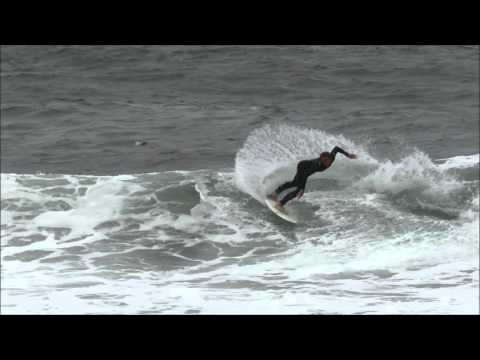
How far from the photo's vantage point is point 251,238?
11273mm

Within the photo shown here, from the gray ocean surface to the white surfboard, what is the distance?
10cm

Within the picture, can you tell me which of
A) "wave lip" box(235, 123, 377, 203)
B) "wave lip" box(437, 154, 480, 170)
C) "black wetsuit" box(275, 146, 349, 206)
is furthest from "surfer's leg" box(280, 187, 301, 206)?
"wave lip" box(437, 154, 480, 170)

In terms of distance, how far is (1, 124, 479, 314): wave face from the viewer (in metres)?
8.94

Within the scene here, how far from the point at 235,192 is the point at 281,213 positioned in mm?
1002

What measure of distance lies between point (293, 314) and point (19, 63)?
1800 cm

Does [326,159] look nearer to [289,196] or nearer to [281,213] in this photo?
[289,196]

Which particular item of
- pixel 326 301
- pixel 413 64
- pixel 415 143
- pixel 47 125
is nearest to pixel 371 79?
pixel 413 64

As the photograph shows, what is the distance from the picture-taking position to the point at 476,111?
1811cm

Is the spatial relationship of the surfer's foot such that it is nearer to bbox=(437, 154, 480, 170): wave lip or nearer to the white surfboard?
the white surfboard

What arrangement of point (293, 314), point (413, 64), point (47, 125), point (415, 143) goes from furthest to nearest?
1. point (413, 64)
2. point (47, 125)
3. point (415, 143)
4. point (293, 314)

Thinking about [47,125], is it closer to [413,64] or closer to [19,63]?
[19,63]

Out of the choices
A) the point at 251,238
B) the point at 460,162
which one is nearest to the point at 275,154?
the point at 251,238

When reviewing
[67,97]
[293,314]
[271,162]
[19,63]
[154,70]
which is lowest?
[293,314]

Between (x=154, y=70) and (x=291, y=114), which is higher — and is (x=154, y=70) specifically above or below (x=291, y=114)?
above
